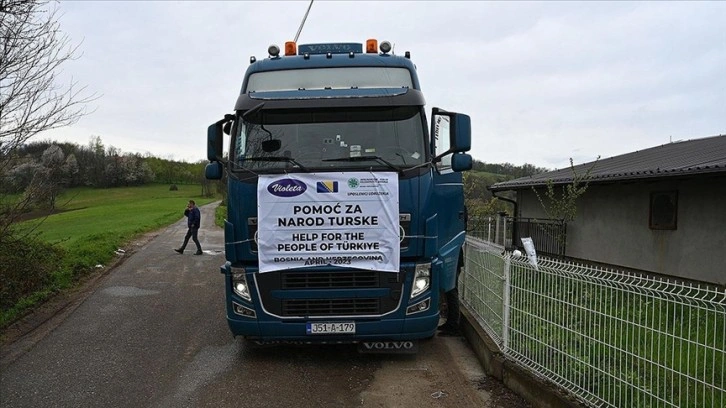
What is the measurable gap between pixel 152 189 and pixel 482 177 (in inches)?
3052

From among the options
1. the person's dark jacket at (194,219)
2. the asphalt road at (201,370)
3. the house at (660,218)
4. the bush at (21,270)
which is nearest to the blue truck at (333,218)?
the asphalt road at (201,370)

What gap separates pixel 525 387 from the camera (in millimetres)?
4395

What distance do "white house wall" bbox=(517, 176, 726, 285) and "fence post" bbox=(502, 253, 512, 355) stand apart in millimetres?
6052

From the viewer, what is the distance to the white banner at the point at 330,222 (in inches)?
202

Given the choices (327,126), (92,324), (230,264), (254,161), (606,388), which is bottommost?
(92,324)

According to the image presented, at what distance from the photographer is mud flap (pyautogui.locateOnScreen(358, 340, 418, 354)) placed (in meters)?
5.45

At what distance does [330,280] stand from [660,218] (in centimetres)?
866

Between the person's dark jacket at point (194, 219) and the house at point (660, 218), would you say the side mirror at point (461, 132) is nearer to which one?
the house at point (660, 218)

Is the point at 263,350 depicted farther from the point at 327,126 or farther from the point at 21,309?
the point at 21,309

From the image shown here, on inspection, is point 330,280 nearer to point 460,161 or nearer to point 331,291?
point 331,291

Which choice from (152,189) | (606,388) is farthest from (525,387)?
(152,189)

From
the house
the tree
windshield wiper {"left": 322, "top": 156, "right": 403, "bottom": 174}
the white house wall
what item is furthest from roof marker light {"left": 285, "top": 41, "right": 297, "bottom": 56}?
the tree

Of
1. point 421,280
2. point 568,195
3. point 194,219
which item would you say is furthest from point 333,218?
point 194,219

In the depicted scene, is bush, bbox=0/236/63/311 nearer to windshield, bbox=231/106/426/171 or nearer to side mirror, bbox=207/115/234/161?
side mirror, bbox=207/115/234/161
